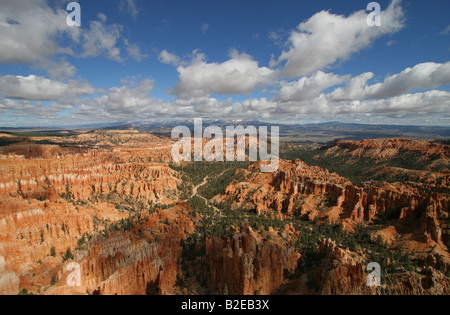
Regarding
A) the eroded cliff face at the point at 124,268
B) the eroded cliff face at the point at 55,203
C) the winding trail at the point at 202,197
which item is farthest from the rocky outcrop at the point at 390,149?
the eroded cliff face at the point at 124,268

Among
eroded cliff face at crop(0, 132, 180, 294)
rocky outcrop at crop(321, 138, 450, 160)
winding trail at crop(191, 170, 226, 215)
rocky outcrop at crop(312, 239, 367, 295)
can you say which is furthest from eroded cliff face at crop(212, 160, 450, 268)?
rocky outcrop at crop(321, 138, 450, 160)

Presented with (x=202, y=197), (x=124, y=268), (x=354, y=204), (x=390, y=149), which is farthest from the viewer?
(x=390, y=149)

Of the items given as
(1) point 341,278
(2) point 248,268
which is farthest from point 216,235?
(1) point 341,278

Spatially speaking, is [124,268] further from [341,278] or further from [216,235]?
[341,278]
